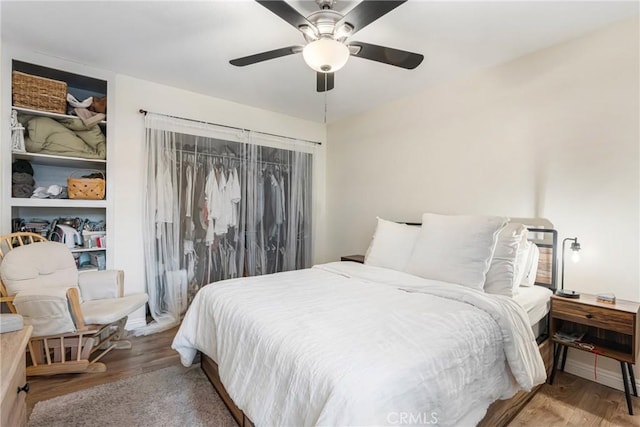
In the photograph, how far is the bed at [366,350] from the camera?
1028mm

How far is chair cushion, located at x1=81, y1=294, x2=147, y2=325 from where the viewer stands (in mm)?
2145

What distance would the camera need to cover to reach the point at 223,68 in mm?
2807

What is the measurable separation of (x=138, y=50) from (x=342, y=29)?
1.84 meters

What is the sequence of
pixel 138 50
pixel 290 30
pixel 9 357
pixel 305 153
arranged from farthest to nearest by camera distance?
pixel 305 153 → pixel 138 50 → pixel 290 30 → pixel 9 357

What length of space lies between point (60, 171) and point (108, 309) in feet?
5.48

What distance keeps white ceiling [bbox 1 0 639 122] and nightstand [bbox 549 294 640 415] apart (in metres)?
1.89

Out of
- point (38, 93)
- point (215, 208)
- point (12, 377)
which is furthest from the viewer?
point (215, 208)

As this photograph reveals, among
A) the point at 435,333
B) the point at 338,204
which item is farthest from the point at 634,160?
the point at 338,204

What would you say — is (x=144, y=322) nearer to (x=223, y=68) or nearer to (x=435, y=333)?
(x=223, y=68)

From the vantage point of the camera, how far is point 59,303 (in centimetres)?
201

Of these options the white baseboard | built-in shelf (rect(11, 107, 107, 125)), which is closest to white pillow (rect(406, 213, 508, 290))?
the white baseboard

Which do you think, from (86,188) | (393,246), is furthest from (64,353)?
Result: (393,246)

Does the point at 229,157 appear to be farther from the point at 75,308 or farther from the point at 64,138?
the point at 75,308

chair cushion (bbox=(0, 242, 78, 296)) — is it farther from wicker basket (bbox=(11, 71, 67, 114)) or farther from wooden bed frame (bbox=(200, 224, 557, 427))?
wooden bed frame (bbox=(200, 224, 557, 427))
